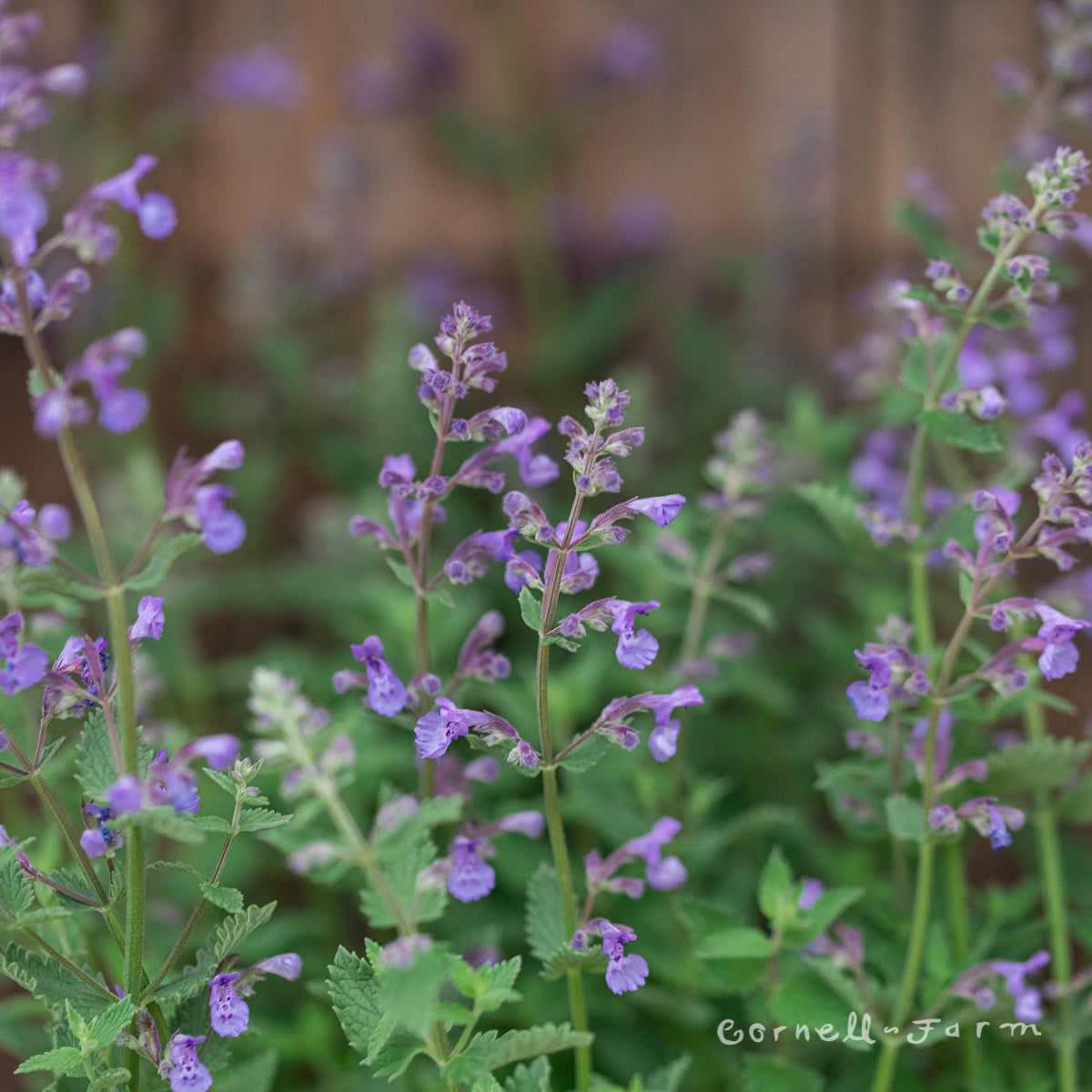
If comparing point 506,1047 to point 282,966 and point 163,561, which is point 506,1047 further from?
point 163,561

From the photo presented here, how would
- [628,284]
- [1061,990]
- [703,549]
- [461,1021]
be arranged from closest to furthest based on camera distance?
[461,1021] < [1061,990] < [703,549] < [628,284]

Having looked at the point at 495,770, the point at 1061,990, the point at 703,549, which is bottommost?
the point at 1061,990

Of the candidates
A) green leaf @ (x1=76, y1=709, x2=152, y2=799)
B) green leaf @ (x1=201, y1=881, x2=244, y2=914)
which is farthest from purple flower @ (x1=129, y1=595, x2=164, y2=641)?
green leaf @ (x1=201, y1=881, x2=244, y2=914)

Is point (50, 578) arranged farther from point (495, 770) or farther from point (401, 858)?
point (495, 770)

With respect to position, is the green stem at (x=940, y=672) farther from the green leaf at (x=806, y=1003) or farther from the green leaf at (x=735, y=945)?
the green leaf at (x=735, y=945)

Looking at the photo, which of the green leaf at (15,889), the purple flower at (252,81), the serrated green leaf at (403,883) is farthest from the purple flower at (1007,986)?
the purple flower at (252,81)

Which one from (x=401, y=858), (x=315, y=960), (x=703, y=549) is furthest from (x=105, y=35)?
(x=401, y=858)
